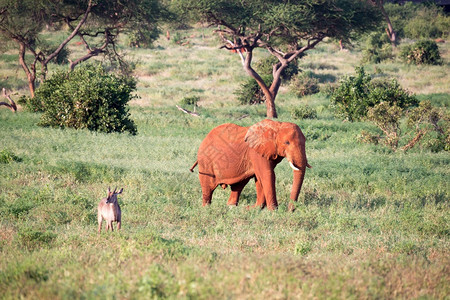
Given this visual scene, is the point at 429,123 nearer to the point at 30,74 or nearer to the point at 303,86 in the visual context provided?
the point at 303,86

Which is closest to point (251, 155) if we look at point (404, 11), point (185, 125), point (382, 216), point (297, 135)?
point (297, 135)

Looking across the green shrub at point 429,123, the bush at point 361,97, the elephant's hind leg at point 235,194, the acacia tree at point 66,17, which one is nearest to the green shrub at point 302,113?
the bush at point 361,97

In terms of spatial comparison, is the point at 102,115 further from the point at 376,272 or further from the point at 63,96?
the point at 376,272

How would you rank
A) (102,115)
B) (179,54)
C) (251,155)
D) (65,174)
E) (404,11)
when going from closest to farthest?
1. (251,155)
2. (65,174)
3. (102,115)
4. (179,54)
5. (404,11)

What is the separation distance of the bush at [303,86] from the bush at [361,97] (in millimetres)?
7478

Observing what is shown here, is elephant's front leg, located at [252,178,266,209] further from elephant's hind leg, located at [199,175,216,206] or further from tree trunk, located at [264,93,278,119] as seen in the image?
tree trunk, located at [264,93,278,119]

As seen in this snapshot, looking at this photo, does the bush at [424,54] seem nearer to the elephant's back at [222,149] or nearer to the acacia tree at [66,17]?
the acacia tree at [66,17]

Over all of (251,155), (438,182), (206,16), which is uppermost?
(206,16)

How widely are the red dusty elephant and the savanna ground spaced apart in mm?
434

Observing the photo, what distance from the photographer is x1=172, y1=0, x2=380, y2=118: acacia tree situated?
1005 inches

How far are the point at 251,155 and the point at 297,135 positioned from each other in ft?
3.08

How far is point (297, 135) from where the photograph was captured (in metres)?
9.75

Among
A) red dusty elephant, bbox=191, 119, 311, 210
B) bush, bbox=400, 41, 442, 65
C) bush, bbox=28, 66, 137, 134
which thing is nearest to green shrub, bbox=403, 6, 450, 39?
bush, bbox=400, 41, 442, 65

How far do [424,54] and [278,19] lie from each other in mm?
19361
